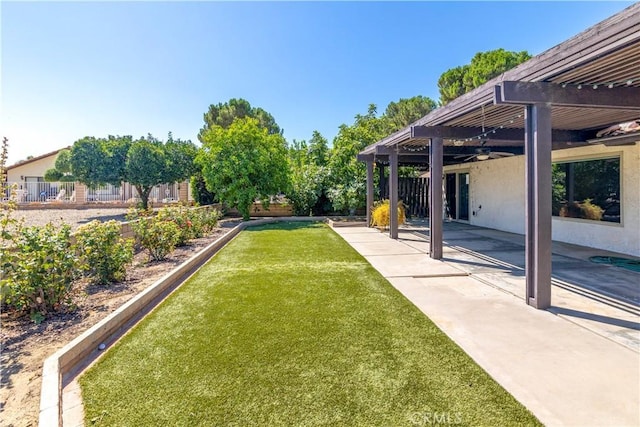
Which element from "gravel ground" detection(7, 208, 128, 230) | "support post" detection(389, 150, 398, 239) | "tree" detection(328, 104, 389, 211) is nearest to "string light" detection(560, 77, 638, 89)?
"support post" detection(389, 150, 398, 239)

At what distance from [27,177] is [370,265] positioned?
120 feet

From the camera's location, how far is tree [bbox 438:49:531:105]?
704 inches

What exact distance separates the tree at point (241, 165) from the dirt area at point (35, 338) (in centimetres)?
846

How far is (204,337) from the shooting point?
3.41 metres

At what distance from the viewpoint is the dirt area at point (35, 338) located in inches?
91.5

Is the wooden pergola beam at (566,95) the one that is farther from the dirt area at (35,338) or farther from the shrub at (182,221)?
the shrub at (182,221)

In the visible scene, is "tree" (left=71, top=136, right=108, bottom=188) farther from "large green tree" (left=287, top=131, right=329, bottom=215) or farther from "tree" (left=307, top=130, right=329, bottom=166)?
"tree" (left=307, top=130, right=329, bottom=166)

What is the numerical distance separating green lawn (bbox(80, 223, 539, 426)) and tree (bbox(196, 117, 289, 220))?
368 inches

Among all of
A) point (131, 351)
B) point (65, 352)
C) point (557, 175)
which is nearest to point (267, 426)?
point (131, 351)

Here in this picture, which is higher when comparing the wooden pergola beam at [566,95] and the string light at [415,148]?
the string light at [415,148]

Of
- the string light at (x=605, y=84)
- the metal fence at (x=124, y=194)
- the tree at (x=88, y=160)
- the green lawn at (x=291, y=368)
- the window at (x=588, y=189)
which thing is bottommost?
the green lawn at (x=291, y=368)

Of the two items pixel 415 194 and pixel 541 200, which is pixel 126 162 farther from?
pixel 541 200

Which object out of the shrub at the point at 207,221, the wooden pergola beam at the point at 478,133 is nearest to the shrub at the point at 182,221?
the shrub at the point at 207,221

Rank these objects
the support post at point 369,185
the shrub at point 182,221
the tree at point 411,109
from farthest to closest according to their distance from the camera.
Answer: the tree at point 411,109 < the support post at point 369,185 < the shrub at point 182,221
